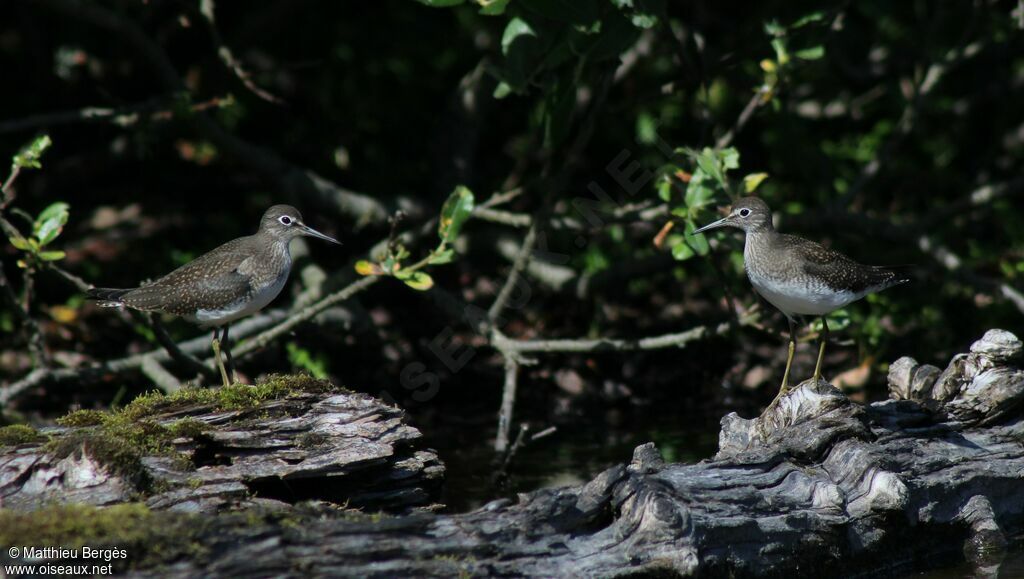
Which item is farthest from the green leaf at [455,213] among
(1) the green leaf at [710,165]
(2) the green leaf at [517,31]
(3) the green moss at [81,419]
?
(3) the green moss at [81,419]

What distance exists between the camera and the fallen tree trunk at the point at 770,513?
4215mm

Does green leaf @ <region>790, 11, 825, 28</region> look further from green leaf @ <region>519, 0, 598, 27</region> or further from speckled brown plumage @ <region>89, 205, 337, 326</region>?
speckled brown plumage @ <region>89, 205, 337, 326</region>

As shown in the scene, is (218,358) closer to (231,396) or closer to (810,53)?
(231,396)

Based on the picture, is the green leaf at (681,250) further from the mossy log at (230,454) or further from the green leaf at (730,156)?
the mossy log at (230,454)

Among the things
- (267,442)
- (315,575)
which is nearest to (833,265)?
(267,442)

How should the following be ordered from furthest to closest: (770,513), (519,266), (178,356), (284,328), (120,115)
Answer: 1. (120,115)
2. (519,266)
3. (284,328)
4. (178,356)
5. (770,513)

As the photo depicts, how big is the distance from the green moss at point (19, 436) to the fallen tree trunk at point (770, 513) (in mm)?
1508

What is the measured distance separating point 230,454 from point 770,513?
104 inches

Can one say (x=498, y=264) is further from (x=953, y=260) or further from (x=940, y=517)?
(x=940, y=517)

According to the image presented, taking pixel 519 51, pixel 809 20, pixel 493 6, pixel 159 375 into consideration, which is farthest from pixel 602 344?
pixel 159 375

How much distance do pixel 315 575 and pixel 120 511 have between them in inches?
36.7

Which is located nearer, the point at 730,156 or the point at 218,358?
the point at 218,358

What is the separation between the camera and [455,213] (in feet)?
24.3

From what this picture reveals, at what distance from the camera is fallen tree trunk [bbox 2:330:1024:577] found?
4.21 m
